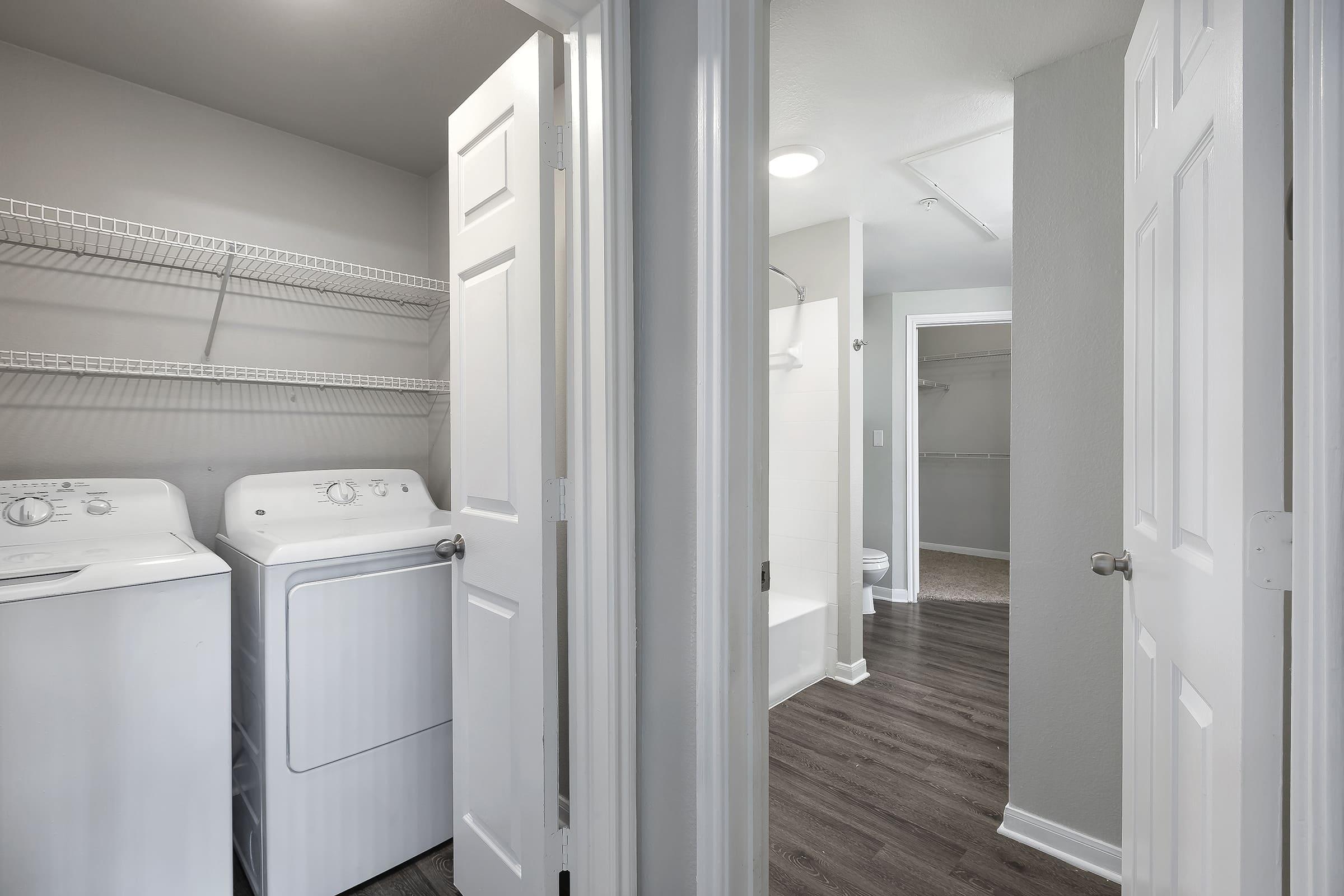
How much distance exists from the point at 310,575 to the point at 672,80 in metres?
1.43

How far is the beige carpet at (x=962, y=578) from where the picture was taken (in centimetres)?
449

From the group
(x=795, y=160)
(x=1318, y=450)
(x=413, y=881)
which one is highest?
(x=795, y=160)

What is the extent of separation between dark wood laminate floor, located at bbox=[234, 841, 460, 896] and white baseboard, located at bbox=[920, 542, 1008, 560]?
5.41 metres

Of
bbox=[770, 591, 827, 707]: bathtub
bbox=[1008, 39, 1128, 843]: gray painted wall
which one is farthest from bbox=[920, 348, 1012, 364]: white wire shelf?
bbox=[1008, 39, 1128, 843]: gray painted wall

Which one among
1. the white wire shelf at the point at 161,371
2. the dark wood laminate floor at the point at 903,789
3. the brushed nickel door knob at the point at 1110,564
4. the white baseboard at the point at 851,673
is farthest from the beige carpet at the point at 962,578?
the white wire shelf at the point at 161,371

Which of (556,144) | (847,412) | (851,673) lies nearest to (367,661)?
(556,144)

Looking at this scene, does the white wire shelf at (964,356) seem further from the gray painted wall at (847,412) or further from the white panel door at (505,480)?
the white panel door at (505,480)

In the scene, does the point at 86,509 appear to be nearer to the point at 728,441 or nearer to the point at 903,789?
the point at 728,441

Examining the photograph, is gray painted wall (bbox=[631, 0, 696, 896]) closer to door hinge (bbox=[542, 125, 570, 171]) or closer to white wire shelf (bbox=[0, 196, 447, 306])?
door hinge (bbox=[542, 125, 570, 171])

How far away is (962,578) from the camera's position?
5047 mm

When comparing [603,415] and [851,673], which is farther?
[851,673]

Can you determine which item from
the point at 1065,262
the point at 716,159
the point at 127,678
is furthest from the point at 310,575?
the point at 1065,262

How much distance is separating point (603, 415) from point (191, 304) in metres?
1.82

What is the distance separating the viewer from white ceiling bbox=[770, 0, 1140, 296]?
1567 millimetres
